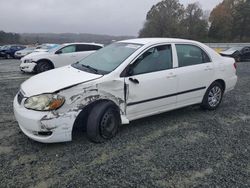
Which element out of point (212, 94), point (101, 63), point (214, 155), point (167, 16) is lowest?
point (214, 155)

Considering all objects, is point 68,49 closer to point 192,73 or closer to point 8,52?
point 192,73

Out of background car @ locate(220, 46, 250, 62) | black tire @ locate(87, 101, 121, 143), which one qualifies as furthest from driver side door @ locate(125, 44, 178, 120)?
background car @ locate(220, 46, 250, 62)

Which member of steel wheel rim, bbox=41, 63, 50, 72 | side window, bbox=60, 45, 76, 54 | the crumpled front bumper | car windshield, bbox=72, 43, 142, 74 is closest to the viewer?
the crumpled front bumper

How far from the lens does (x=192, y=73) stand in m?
4.90

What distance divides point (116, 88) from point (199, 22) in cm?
5601

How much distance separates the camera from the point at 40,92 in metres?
3.61

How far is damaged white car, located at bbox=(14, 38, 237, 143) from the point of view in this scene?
3549 millimetres

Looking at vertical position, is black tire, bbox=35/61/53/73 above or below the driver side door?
below

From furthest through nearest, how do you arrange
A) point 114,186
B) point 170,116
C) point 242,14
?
1. point 242,14
2. point 170,116
3. point 114,186

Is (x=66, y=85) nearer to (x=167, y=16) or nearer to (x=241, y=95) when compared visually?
(x=241, y=95)

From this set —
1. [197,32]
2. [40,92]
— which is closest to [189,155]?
[40,92]

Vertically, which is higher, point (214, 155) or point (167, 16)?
point (167, 16)

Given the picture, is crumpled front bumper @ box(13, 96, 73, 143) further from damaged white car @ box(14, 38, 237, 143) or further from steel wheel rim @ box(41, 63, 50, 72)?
steel wheel rim @ box(41, 63, 50, 72)

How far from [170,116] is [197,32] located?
5267cm
